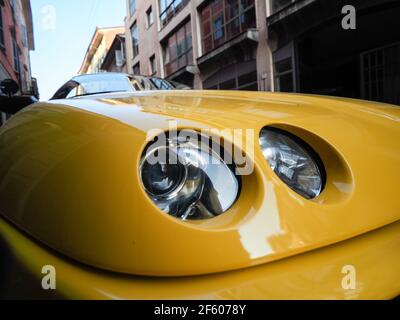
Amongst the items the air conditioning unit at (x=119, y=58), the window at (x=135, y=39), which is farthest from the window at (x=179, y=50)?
the air conditioning unit at (x=119, y=58)

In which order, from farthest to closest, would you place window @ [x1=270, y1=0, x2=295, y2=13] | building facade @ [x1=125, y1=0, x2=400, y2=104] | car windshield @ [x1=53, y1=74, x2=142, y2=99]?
1. window @ [x1=270, y1=0, x2=295, y2=13]
2. building facade @ [x1=125, y1=0, x2=400, y2=104]
3. car windshield @ [x1=53, y1=74, x2=142, y2=99]

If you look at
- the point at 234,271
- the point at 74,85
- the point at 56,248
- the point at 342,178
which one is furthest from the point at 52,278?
the point at 74,85

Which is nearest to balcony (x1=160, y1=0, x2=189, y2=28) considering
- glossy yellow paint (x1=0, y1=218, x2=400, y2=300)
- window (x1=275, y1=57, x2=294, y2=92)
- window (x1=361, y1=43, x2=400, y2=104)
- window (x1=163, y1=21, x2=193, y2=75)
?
window (x1=163, y1=21, x2=193, y2=75)

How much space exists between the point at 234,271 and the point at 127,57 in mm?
30371

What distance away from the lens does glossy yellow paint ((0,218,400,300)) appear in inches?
25.2

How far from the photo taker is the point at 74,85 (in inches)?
98.5

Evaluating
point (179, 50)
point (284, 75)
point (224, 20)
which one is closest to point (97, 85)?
point (284, 75)

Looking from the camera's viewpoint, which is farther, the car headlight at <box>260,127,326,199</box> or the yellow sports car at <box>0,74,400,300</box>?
the car headlight at <box>260,127,326,199</box>

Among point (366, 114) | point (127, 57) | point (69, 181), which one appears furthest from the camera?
point (127, 57)

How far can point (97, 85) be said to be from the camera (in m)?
2.40

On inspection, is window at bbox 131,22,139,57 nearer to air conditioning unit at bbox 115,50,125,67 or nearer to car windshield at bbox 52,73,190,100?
air conditioning unit at bbox 115,50,125,67

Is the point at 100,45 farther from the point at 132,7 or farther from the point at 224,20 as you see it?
the point at 224,20

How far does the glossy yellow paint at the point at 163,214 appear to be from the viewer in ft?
2.16
